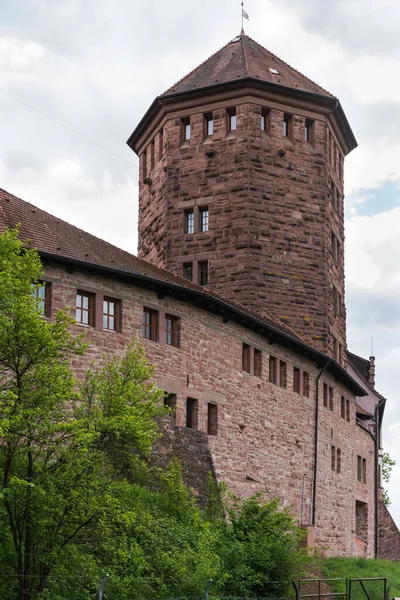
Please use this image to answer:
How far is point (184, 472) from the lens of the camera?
91.2ft

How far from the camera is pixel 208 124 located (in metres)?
42.2

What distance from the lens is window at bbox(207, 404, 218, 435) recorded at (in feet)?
99.8

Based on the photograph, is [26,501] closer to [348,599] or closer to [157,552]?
[157,552]

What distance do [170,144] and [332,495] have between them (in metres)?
14.6

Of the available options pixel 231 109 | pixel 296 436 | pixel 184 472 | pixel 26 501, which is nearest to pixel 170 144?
pixel 231 109

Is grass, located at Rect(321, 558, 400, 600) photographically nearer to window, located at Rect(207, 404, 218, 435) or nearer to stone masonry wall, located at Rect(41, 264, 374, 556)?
stone masonry wall, located at Rect(41, 264, 374, 556)

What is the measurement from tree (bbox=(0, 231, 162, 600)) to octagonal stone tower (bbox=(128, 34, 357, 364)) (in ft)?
Result: 70.6

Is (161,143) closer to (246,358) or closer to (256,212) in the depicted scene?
(256,212)

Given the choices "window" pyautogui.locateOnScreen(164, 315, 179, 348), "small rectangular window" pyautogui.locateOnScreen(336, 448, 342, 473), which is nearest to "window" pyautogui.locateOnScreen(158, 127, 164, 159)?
"small rectangular window" pyautogui.locateOnScreen(336, 448, 342, 473)

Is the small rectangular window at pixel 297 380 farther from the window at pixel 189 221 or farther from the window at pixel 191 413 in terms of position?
the window at pixel 189 221

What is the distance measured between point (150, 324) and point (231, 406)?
168 inches

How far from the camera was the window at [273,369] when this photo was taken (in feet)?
113

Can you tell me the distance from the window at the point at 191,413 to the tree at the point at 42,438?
1077 cm

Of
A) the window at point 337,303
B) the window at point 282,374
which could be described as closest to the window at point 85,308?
the window at point 282,374
